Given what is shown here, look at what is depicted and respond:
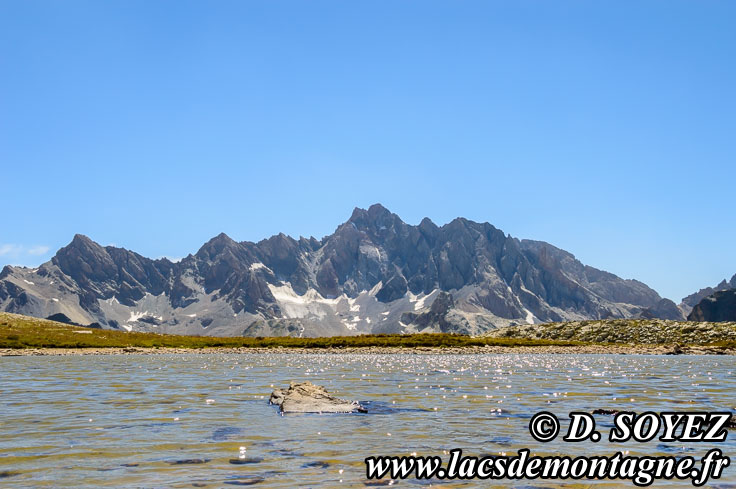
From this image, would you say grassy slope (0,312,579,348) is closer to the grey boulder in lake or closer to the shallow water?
the shallow water

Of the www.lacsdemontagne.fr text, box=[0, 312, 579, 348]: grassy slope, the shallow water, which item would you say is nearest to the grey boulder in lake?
the shallow water

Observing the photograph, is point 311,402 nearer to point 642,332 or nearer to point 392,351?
point 392,351

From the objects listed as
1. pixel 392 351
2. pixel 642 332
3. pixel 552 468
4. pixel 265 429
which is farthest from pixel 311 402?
pixel 642 332

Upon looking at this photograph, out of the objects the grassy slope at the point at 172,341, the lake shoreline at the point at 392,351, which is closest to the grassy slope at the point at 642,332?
the lake shoreline at the point at 392,351

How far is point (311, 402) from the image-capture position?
86.2 feet

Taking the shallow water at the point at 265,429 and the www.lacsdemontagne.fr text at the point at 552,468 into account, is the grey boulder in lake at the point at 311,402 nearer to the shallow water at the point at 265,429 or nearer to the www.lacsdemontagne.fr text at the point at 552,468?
the shallow water at the point at 265,429

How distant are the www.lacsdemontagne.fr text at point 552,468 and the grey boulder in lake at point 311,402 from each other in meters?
10.4

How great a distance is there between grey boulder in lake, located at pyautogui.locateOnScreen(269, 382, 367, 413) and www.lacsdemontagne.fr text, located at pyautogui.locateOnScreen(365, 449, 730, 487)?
1040 centimetres

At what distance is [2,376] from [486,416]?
39.3 meters

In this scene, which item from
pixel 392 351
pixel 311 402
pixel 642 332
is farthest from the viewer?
pixel 642 332

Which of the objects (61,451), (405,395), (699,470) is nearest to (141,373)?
(405,395)

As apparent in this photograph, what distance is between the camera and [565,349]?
11550cm

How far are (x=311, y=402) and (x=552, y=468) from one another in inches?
533

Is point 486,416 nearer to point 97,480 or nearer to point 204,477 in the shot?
point 204,477
